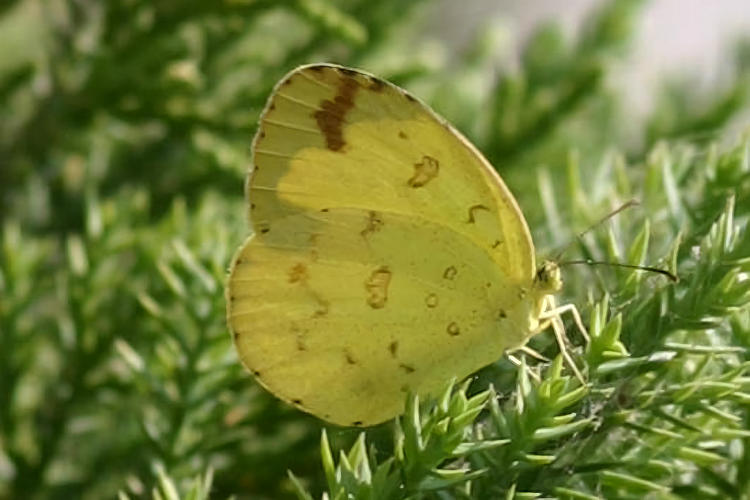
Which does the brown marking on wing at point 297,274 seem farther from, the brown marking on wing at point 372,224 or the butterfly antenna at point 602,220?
the butterfly antenna at point 602,220

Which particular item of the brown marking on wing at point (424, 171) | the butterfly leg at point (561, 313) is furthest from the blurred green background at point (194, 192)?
the brown marking on wing at point (424, 171)

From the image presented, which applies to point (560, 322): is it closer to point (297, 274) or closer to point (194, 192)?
point (297, 274)

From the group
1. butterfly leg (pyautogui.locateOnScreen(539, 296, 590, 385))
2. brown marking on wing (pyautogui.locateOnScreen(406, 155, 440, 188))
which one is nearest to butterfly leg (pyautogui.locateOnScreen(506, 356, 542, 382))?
butterfly leg (pyautogui.locateOnScreen(539, 296, 590, 385))

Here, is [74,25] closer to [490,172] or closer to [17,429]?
[17,429]

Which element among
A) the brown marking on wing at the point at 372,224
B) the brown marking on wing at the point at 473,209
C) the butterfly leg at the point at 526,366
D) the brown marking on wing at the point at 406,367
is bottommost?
the butterfly leg at the point at 526,366

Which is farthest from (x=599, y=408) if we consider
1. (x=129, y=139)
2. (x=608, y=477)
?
(x=129, y=139)

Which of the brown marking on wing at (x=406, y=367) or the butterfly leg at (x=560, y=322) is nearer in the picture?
the butterfly leg at (x=560, y=322)
